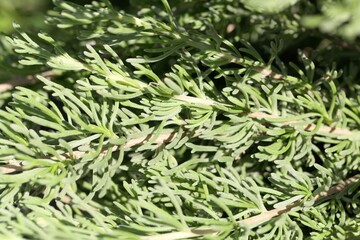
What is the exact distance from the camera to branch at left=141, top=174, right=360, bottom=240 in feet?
1.71

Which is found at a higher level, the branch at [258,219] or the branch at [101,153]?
the branch at [101,153]

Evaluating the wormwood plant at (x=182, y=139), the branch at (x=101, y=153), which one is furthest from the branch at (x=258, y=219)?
the branch at (x=101, y=153)

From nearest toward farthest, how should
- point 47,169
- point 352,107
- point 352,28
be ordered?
point 352,28, point 47,169, point 352,107

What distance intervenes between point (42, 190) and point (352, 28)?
1.44 feet

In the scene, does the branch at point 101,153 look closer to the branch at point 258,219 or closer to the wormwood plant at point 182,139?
the wormwood plant at point 182,139

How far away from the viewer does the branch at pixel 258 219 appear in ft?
1.71

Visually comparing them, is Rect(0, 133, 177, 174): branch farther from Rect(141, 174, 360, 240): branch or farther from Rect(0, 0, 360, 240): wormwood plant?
Rect(141, 174, 360, 240): branch

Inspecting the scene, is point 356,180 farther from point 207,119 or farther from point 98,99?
point 98,99

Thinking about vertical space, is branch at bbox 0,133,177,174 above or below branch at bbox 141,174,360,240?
above

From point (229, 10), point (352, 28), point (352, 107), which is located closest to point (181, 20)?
point (229, 10)

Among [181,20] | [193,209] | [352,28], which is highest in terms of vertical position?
[352,28]

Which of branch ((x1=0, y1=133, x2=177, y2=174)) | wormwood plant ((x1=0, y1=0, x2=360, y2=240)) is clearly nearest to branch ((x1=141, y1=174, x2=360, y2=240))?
wormwood plant ((x1=0, y1=0, x2=360, y2=240))

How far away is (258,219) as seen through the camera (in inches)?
23.0

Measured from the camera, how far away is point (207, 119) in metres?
0.62
